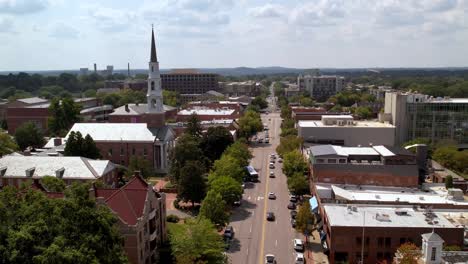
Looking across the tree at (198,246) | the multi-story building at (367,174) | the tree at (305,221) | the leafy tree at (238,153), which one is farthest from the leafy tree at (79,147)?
the tree at (305,221)

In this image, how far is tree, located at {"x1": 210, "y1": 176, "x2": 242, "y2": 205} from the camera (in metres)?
59.5

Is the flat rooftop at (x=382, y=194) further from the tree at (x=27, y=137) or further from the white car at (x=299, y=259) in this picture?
the tree at (x=27, y=137)

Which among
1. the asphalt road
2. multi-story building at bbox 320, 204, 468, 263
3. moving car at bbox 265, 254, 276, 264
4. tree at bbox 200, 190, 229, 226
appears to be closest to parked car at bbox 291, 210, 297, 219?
the asphalt road

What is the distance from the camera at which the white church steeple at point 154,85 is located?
85938 millimetres

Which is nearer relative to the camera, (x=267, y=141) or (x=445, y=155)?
(x=445, y=155)

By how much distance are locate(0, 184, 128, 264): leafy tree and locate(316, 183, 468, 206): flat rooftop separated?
33.5m

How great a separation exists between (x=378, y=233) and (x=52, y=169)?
45.3 meters

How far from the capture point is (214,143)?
284ft

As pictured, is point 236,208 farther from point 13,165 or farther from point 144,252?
point 13,165

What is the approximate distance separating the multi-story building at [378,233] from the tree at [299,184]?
18.3m

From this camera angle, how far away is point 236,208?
210 feet

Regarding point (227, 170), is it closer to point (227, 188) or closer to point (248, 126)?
point (227, 188)

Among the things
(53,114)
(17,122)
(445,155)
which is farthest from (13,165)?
(445,155)

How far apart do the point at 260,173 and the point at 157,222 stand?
138ft
